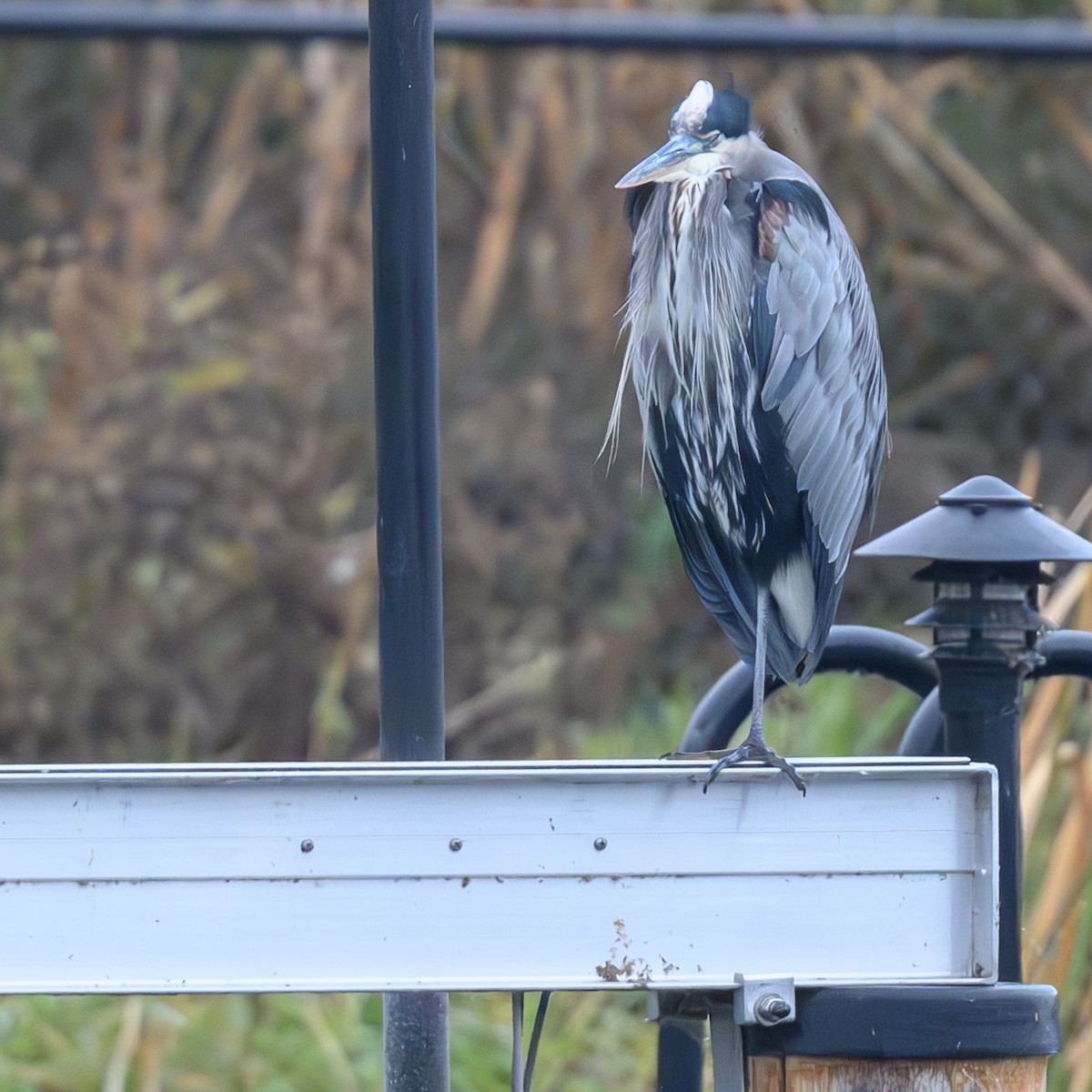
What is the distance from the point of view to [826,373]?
6.43 feet

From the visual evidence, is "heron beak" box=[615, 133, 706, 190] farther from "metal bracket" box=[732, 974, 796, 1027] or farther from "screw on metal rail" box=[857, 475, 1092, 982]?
"metal bracket" box=[732, 974, 796, 1027]

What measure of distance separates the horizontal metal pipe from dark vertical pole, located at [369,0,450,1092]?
7.82ft

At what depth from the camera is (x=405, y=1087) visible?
1653 mm

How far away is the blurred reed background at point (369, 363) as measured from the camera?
391 cm

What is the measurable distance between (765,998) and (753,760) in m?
0.43

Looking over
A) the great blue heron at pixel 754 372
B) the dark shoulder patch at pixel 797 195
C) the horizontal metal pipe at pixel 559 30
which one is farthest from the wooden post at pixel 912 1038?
the horizontal metal pipe at pixel 559 30

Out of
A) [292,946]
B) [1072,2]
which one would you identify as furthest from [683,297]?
[1072,2]

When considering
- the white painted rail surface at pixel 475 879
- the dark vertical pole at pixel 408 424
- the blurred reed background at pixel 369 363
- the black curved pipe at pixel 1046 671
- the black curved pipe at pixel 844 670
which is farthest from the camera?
the blurred reed background at pixel 369 363

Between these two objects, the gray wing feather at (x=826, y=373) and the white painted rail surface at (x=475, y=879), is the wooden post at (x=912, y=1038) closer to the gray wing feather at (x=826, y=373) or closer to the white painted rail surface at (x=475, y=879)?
the white painted rail surface at (x=475, y=879)

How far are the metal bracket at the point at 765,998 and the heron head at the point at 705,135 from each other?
3.24 ft

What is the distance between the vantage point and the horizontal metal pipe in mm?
3959

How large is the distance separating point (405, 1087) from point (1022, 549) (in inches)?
35.8

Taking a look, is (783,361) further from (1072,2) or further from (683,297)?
(1072,2)

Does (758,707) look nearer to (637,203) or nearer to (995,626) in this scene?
(995,626)
